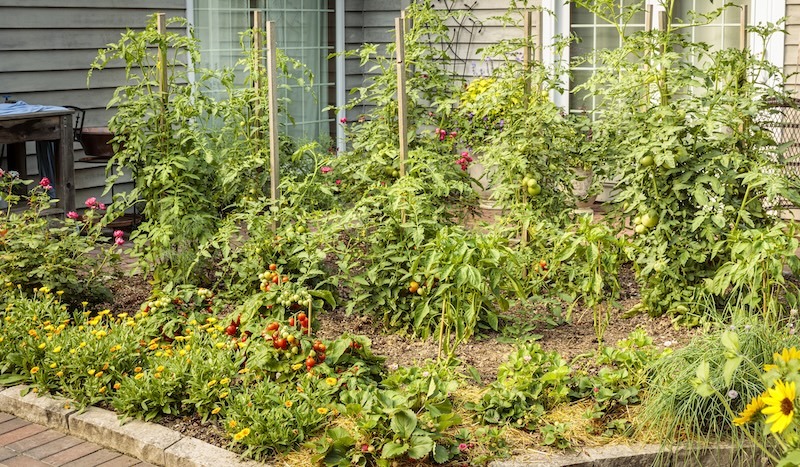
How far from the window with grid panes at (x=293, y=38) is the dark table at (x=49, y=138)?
6.57 ft

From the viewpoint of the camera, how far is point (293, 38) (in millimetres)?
9141

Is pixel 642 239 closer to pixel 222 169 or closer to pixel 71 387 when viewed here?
pixel 222 169

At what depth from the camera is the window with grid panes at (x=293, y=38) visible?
8367 mm

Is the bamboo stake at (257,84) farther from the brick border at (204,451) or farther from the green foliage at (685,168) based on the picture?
the brick border at (204,451)

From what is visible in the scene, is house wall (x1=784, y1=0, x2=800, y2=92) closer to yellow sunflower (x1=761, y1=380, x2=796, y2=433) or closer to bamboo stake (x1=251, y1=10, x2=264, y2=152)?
bamboo stake (x1=251, y1=10, x2=264, y2=152)

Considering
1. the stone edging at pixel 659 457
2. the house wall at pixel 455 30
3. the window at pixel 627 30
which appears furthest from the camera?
the house wall at pixel 455 30

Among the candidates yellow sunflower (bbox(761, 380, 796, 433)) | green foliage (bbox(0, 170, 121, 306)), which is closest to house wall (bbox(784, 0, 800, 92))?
green foliage (bbox(0, 170, 121, 306))

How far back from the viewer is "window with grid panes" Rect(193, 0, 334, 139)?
8.37 metres

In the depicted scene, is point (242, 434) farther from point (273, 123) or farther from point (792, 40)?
point (792, 40)

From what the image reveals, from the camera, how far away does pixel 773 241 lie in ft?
14.0

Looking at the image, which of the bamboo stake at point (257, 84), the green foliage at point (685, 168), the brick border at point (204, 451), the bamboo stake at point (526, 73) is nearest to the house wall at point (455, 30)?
the bamboo stake at point (257, 84)

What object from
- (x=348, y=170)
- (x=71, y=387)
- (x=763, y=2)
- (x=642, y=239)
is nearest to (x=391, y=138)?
(x=348, y=170)

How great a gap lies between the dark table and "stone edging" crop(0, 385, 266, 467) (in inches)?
102

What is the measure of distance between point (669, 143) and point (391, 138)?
1413 millimetres
